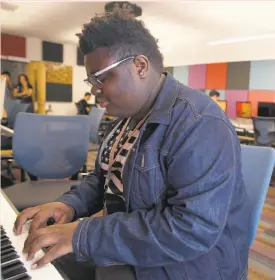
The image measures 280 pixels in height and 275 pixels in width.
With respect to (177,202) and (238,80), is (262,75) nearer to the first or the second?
(238,80)

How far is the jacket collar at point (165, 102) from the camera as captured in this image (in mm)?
778

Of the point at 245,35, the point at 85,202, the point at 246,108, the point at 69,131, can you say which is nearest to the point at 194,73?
the point at 245,35

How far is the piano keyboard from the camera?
620 mm

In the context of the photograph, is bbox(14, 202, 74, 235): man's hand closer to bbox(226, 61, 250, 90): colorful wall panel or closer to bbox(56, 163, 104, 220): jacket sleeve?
bbox(56, 163, 104, 220): jacket sleeve

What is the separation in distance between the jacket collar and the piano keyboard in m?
0.44

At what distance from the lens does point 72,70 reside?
9.42m

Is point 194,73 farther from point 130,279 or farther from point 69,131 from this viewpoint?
point 130,279

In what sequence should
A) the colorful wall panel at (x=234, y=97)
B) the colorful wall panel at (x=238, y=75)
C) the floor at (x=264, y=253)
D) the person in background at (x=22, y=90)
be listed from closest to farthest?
the floor at (x=264, y=253) < the colorful wall panel at (x=234, y=97) < the colorful wall panel at (x=238, y=75) < the person in background at (x=22, y=90)

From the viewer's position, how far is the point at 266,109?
5.50 m

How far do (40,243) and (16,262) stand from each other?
0.07 m

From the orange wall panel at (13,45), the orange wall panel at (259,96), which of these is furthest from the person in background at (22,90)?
the orange wall panel at (259,96)

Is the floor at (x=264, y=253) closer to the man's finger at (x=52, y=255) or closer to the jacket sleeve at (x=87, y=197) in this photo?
the jacket sleeve at (x=87, y=197)

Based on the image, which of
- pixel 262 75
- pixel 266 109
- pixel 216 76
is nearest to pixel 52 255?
pixel 266 109

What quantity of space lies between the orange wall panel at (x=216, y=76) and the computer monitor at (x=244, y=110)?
132 cm
